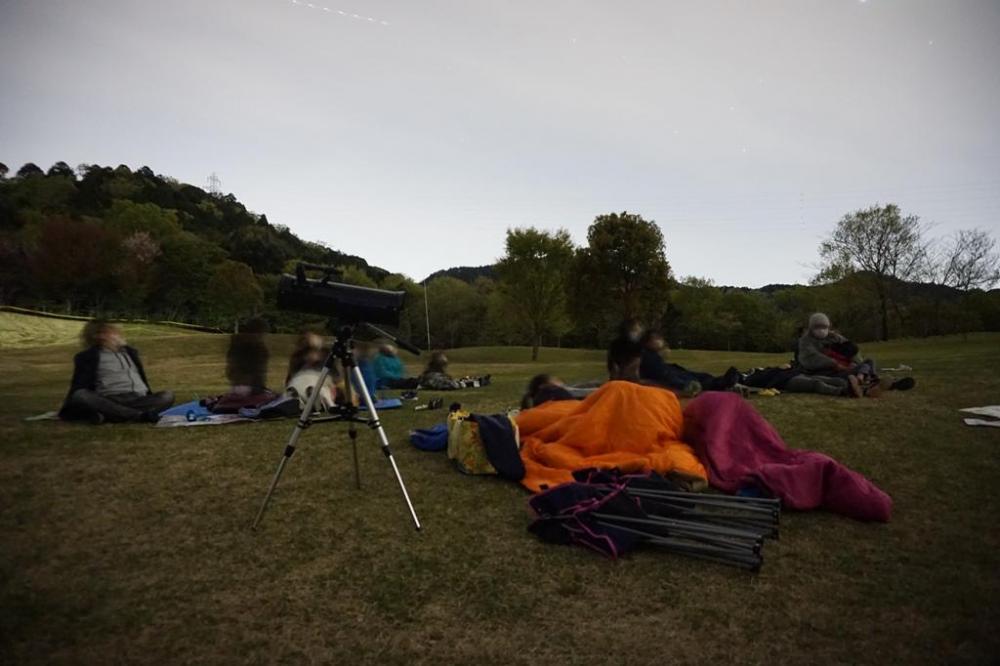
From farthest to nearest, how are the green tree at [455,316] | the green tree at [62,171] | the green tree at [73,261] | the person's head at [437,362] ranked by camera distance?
the green tree at [62,171], the green tree at [455,316], the green tree at [73,261], the person's head at [437,362]

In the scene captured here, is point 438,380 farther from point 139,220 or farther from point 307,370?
point 139,220

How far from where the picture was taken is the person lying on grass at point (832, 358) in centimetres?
1029

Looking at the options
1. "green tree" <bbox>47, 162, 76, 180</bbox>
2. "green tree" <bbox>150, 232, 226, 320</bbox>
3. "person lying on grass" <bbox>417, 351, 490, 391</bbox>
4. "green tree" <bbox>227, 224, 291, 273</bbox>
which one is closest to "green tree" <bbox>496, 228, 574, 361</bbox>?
"person lying on grass" <bbox>417, 351, 490, 391</bbox>

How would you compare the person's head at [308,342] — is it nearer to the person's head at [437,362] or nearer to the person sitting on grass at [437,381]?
the person sitting on grass at [437,381]

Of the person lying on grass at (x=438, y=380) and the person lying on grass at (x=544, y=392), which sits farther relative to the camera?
the person lying on grass at (x=438, y=380)

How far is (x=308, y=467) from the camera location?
575 cm

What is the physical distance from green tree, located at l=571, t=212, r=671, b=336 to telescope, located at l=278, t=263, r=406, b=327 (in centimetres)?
3368

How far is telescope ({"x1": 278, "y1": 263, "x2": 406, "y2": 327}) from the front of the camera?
12.3 feet

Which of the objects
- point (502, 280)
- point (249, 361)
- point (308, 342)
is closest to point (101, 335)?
point (308, 342)

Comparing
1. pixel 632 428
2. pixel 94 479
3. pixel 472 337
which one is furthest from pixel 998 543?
pixel 472 337

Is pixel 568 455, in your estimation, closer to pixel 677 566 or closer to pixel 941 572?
pixel 677 566

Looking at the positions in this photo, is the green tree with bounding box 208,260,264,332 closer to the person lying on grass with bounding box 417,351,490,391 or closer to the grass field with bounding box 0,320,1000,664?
the person lying on grass with bounding box 417,351,490,391

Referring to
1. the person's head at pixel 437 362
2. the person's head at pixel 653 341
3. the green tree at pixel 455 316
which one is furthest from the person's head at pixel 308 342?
the green tree at pixel 455 316

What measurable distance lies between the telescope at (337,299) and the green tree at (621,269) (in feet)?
110
